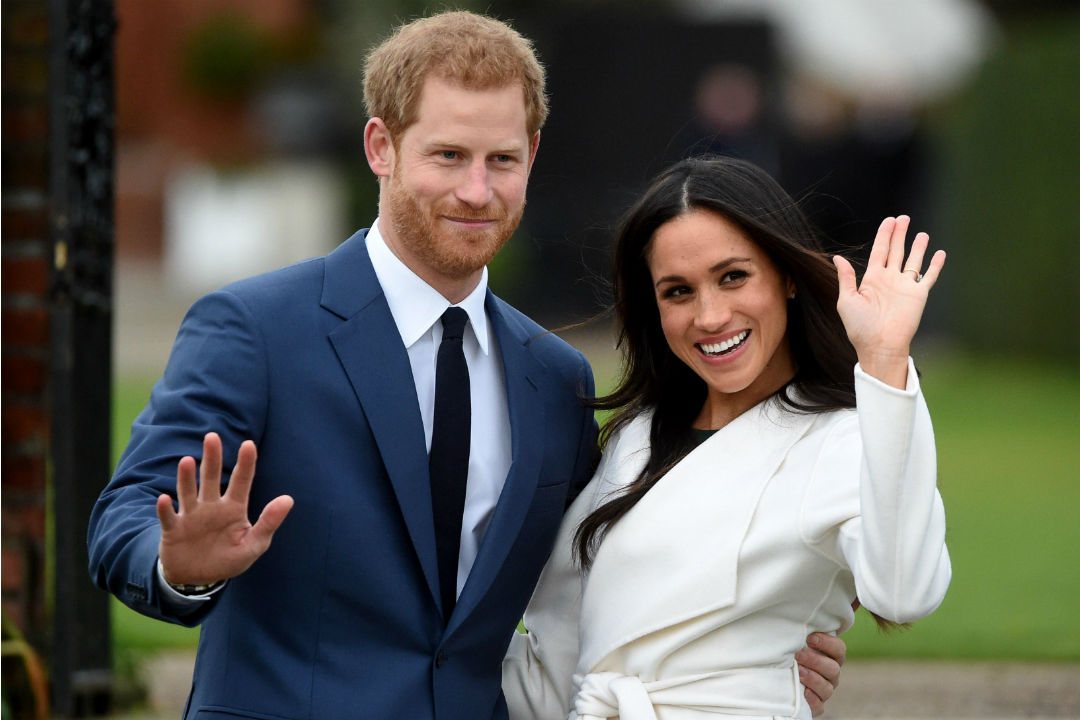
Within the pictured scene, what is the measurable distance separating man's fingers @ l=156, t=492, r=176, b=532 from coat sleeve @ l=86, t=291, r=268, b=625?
133mm

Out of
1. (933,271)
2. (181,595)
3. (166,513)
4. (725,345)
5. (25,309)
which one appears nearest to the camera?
(166,513)

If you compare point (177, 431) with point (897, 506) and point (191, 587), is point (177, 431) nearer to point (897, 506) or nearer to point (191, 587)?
point (191, 587)

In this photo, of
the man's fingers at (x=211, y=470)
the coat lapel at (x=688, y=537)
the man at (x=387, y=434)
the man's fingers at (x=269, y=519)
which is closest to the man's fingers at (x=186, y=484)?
the man's fingers at (x=211, y=470)

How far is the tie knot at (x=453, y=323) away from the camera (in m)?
3.26

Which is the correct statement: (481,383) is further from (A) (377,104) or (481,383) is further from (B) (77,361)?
(B) (77,361)

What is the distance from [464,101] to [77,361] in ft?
8.51

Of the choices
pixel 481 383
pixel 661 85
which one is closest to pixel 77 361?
pixel 481 383

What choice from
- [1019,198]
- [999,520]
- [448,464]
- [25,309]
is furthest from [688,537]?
[1019,198]

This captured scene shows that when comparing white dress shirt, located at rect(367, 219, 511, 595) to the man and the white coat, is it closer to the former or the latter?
the man

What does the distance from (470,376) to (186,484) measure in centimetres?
91

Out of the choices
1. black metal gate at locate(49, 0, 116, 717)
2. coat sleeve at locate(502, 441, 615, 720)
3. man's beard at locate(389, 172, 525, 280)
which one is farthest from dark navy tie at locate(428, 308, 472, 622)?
black metal gate at locate(49, 0, 116, 717)

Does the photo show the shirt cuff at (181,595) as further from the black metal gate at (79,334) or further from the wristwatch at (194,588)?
the black metal gate at (79,334)

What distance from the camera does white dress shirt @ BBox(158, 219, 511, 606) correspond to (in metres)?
3.22

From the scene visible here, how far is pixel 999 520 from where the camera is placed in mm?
9945
